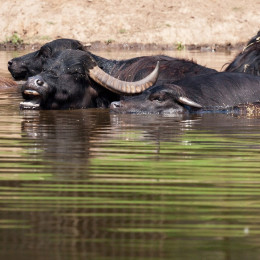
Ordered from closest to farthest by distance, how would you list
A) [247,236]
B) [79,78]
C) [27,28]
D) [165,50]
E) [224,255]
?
[224,255] → [247,236] → [79,78] → [165,50] → [27,28]

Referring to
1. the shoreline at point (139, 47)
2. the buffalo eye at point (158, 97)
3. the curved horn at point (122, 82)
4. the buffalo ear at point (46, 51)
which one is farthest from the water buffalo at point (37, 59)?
the shoreline at point (139, 47)

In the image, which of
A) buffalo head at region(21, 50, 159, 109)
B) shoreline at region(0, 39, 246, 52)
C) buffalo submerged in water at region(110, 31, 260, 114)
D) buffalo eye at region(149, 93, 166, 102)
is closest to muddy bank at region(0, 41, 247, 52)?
shoreline at region(0, 39, 246, 52)

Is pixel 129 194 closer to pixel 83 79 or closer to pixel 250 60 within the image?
pixel 83 79

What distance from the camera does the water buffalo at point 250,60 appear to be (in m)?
12.7

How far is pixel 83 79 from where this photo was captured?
Answer: 39.3ft

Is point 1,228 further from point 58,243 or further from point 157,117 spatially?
point 157,117

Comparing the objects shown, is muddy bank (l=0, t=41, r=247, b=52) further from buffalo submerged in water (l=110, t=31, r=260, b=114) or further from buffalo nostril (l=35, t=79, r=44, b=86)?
buffalo nostril (l=35, t=79, r=44, b=86)

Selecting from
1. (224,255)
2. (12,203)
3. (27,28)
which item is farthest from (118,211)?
(27,28)

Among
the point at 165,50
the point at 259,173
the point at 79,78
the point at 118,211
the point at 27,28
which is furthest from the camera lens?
the point at 27,28

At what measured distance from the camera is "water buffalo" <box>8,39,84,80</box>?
13.0 meters

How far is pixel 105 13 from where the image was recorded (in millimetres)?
38219

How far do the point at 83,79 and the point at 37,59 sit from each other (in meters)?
1.74

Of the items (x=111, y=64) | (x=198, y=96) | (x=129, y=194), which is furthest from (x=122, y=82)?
(x=129, y=194)

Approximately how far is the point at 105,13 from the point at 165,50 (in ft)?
18.3
